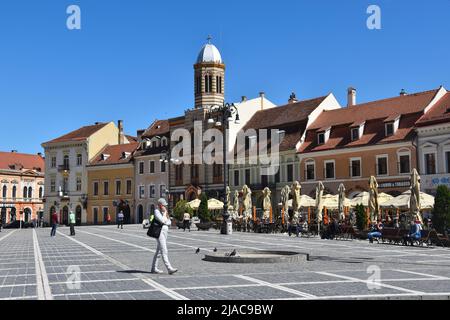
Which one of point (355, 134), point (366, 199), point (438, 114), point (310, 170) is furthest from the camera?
point (310, 170)

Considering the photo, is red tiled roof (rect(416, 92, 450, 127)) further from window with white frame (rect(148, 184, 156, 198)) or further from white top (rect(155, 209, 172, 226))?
window with white frame (rect(148, 184, 156, 198))

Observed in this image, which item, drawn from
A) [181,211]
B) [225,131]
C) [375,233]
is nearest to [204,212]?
[181,211]

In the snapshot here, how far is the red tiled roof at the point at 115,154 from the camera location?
2645 inches

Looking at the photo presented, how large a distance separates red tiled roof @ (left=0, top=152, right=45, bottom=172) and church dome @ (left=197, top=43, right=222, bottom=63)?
35509 millimetres

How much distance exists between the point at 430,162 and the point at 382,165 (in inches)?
153

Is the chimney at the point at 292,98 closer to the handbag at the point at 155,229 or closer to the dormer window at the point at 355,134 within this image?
the dormer window at the point at 355,134

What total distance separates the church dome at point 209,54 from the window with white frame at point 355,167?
24.1m

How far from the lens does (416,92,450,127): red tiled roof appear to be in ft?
120

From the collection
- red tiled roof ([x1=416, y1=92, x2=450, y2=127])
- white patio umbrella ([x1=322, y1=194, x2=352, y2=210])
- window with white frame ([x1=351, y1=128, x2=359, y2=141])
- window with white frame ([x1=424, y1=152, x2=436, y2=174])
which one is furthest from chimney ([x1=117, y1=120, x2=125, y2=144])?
window with white frame ([x1=424, y1=152, x2=436, y2=174])

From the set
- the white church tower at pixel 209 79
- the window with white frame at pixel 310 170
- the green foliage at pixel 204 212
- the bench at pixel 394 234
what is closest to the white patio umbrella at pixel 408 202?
the bench at pixel 394 234

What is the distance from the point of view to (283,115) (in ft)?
170

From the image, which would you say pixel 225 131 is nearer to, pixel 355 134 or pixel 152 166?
pixel 355 134

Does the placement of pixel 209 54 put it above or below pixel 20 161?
above
